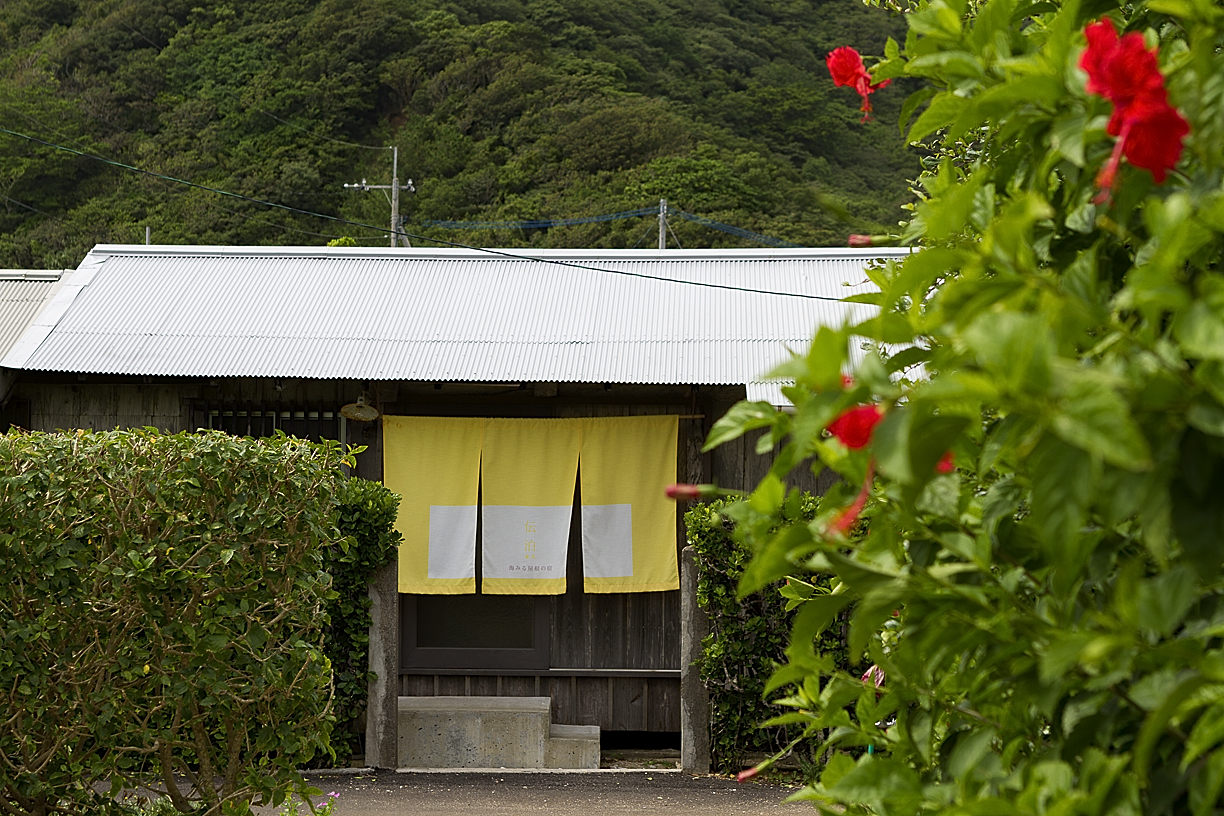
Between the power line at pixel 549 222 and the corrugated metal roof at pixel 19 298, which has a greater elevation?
the power line at pixel 549 222

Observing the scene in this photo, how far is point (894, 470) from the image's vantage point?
790 millimetres

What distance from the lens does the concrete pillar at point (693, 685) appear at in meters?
6.27

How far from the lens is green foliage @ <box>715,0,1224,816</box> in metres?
0.78

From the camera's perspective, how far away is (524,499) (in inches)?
306

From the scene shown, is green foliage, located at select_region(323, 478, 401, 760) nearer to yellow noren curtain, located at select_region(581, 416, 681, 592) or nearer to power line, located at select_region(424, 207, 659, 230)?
yellow noren curtain, located at select_region(581, 416, 681, 592)

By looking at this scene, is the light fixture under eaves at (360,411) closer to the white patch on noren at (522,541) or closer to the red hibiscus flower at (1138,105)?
the white patch on noren at (522,541)

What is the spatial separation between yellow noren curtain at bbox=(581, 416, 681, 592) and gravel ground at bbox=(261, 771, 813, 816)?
1.51 m

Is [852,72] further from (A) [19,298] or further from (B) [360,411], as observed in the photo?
(A) [19,298]

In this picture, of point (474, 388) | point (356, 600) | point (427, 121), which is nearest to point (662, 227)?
point (427, 121)

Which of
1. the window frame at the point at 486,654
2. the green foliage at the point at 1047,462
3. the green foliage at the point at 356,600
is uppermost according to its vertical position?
the green foliage at the point at 1047,462

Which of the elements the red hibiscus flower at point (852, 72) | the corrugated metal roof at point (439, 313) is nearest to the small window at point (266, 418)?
the corrugated metal roof at point (439, 313)

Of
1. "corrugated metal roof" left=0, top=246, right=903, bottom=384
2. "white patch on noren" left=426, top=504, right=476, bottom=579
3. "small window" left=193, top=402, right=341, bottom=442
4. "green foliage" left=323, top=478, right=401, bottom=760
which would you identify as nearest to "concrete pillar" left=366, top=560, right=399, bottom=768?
"green foliage" left=323, top=478, right=401, bottom=760

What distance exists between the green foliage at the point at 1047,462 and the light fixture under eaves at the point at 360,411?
21.9 feet

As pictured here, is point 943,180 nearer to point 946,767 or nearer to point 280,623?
point 946,767
